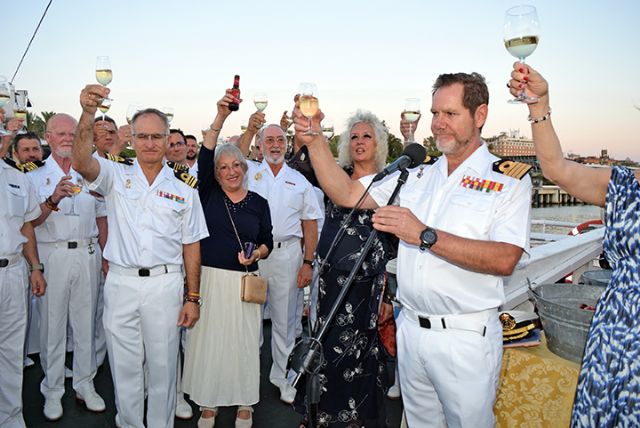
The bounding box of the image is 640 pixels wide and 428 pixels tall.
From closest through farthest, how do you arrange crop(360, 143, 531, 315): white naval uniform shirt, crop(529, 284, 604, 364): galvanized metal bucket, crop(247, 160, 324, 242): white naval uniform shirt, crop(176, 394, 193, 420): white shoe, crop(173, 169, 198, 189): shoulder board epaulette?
1. crop(360, 143, 531, 315): white naval uniform shirt
2. crop(529, 284, 604, 364): galvanized metal bucket
3. crop(173, 169, 198, 189): shoulder board epaulette
4. crop(176, 394, 193, 420): white shoe
5. crop(247, 160, 324, 242): white naval uniform shirt

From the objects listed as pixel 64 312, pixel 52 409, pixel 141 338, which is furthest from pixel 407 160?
pixel 52 409

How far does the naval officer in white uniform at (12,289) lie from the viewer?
342 cm

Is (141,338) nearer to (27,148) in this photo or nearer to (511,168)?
(511,168)

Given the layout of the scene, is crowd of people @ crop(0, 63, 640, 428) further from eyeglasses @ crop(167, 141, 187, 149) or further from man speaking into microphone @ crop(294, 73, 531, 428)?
eyeglasses @ crop(167, 141, 187, 149)

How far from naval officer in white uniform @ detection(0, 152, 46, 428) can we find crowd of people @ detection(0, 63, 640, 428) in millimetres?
13

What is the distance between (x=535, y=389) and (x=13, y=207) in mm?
3655

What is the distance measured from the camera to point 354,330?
136 inches

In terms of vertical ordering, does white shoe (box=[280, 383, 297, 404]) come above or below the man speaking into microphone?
below

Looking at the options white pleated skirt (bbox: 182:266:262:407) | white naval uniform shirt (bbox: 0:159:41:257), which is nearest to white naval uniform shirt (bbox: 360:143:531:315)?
white pleated skirt (bbox: 182:266:262:407)

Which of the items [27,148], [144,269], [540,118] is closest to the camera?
[540,118]

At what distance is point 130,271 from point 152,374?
78cm

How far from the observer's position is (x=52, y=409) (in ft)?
13.0

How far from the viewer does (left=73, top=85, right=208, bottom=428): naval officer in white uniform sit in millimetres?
3332

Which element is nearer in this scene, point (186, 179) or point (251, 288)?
point (186, 179)
